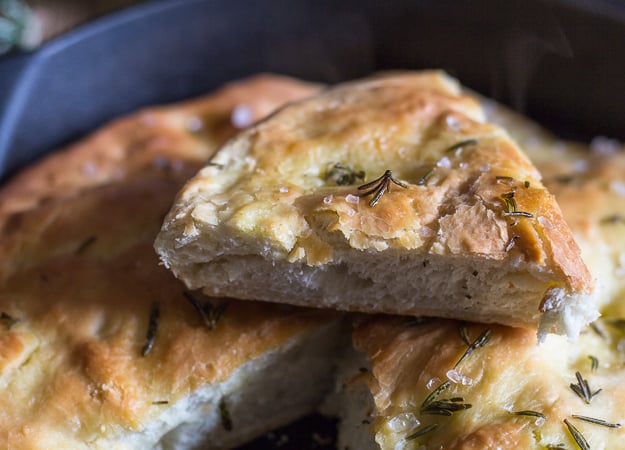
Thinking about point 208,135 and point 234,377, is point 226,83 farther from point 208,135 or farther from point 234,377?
point 234,377

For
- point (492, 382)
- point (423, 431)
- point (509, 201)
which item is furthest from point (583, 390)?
point (509, 201)

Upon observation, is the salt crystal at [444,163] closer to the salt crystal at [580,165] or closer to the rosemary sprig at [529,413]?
the rosemary sprig at [529,413]

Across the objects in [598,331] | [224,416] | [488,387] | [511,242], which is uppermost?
[511,242]

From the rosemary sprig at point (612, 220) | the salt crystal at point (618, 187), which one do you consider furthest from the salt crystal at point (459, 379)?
the salt crystal at point (618, 187)

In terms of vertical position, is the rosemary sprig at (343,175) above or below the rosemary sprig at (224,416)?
above

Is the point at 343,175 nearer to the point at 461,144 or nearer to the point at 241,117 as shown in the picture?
the point at 461,144

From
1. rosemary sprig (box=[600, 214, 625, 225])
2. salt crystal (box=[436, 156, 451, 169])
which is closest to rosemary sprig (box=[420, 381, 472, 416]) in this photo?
salt crystal (box=[436, 156, 451, 169])

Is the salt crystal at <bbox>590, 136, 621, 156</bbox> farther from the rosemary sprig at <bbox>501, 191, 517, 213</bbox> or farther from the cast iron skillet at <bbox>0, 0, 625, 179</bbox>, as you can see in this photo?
the rosemary sprig at <bbox>501, 191, 517, 213</bbox>
